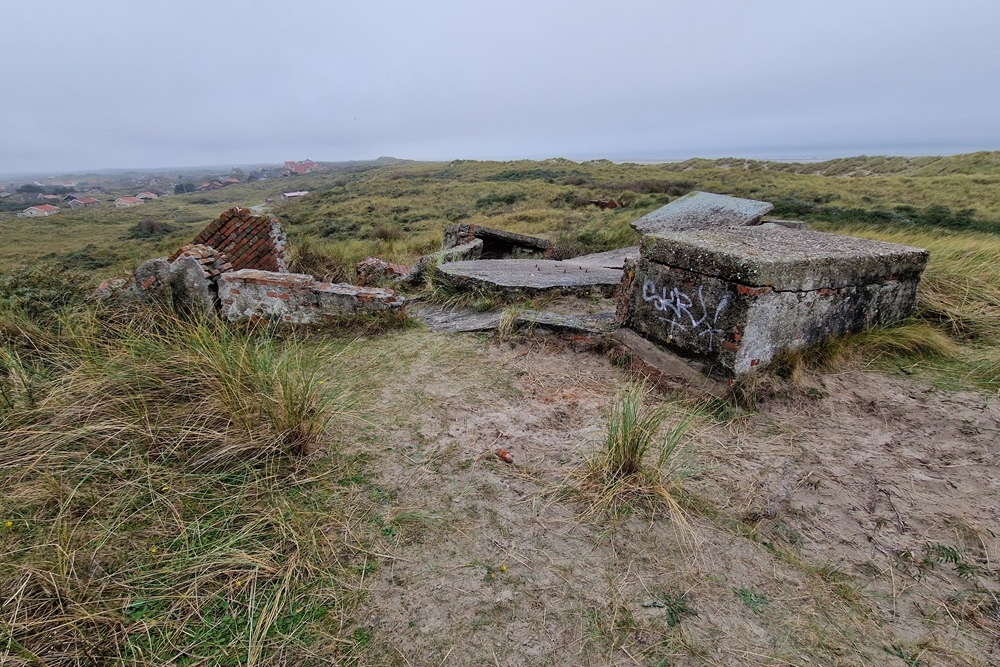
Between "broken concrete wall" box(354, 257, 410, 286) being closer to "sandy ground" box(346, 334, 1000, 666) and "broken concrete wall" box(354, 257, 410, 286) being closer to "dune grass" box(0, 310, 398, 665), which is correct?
"dune grass" box(0, 310, 398, 665)

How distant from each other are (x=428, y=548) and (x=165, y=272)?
13.3 feet

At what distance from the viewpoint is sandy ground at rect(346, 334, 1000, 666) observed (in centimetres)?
156

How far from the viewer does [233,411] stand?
91.5 inches

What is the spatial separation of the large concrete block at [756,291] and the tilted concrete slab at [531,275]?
1278mm

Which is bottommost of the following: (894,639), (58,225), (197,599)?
(58,225)

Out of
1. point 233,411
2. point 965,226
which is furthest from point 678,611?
point 965,226

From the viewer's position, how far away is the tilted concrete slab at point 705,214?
6.27 metres

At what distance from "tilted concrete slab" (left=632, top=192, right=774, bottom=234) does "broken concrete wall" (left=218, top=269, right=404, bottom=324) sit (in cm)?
→ 418

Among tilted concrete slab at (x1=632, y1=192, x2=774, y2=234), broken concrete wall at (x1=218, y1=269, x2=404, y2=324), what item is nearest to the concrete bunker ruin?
broken concrete wall at (x1=218, y1=269, x2=404, y2=324)

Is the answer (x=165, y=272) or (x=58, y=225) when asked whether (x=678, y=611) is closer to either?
(x=165, y=272)

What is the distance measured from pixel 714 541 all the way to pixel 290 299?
406 cm

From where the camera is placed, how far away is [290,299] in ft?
14.8

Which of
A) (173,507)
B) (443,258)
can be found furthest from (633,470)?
(443,258)

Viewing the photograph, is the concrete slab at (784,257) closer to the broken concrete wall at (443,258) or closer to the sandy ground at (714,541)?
the sandy ground at (714,541)
